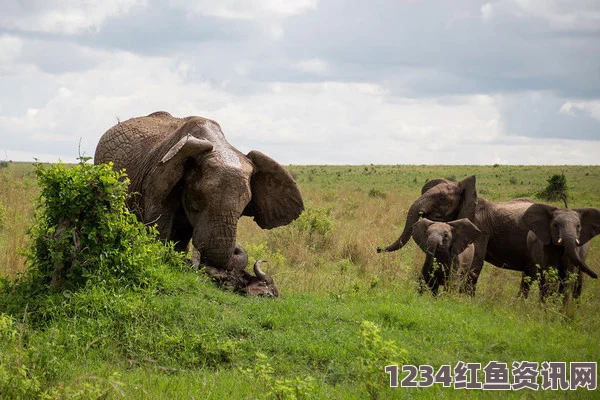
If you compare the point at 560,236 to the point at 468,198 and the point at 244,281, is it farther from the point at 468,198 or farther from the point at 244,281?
the point at 244,281

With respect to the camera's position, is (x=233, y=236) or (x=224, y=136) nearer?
(x=233, y=236)

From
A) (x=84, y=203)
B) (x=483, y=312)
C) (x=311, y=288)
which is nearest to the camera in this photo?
(x=84, y=203)

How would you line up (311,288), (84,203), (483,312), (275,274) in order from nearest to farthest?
(84,203) → (483,312) → (311,288) → (275,274)

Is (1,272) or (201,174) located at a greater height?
(201,174)

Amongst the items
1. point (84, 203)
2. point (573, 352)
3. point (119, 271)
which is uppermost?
point (84, 203)

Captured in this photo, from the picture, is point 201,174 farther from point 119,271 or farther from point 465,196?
point 465,196

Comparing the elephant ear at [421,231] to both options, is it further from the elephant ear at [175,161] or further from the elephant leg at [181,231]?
the elephant ear at [175,161]

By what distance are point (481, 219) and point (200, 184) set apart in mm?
6123

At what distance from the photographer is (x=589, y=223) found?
39.4 ft

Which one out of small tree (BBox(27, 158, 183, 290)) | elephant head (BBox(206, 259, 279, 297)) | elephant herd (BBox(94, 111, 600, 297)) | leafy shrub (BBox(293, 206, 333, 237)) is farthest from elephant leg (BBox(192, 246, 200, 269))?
leafy shrub (BBox(293, 206, 333, 237))

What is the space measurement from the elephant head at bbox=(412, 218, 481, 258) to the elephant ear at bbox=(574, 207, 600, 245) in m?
1.98

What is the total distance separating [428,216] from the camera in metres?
12.7

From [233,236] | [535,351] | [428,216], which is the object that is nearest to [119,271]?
[233,236]

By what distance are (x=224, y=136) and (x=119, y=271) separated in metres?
2.57
